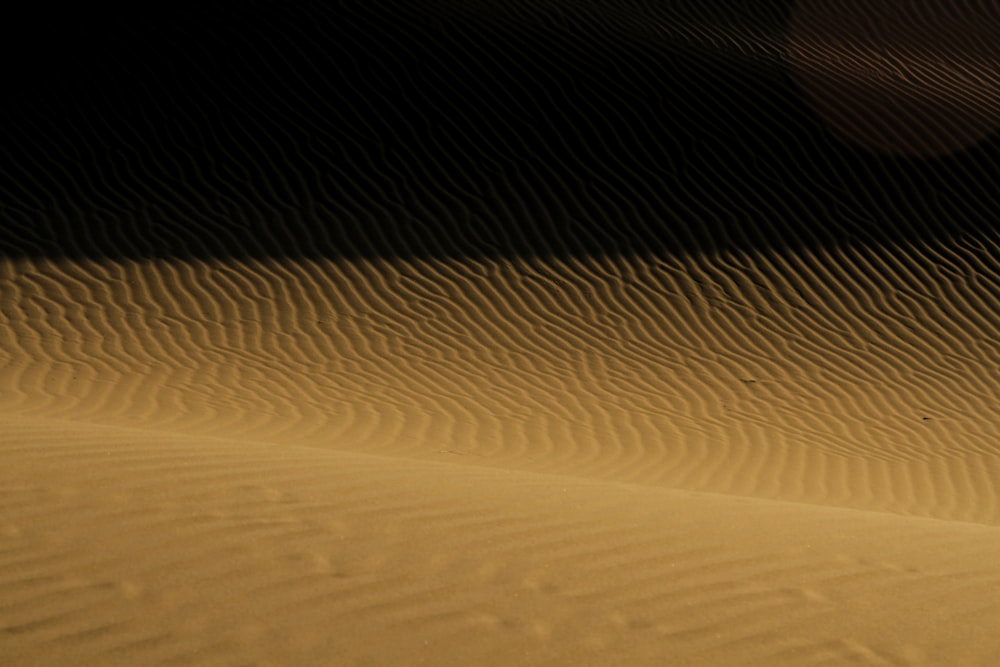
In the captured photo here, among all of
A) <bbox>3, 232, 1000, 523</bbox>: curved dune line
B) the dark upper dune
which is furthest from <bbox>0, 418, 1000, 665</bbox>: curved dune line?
the dark upper dune

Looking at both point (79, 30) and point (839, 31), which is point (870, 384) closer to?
point (839, 31)

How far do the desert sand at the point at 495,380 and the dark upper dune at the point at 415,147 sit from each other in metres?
0.05

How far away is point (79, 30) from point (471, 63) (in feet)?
17.3

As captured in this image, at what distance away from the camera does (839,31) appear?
57.2ft

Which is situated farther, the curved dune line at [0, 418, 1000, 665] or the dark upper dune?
the dark upper dune

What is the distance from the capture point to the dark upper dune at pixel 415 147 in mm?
11445

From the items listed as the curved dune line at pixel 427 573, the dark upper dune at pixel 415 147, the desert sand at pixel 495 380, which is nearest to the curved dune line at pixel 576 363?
the desert sand at pixel 495 380

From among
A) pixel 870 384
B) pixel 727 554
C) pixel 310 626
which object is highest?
pixel 870 384

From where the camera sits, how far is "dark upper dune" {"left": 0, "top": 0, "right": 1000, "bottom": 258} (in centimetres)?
1145

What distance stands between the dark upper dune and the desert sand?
54 mm

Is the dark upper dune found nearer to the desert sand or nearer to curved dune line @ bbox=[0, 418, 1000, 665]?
the desert sand

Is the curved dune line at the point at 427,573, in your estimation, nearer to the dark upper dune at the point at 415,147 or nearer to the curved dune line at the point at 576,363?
the curved dune line at the point at 576,363

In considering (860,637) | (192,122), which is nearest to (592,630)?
(860,637)

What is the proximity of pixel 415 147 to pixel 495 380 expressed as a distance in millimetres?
4276
